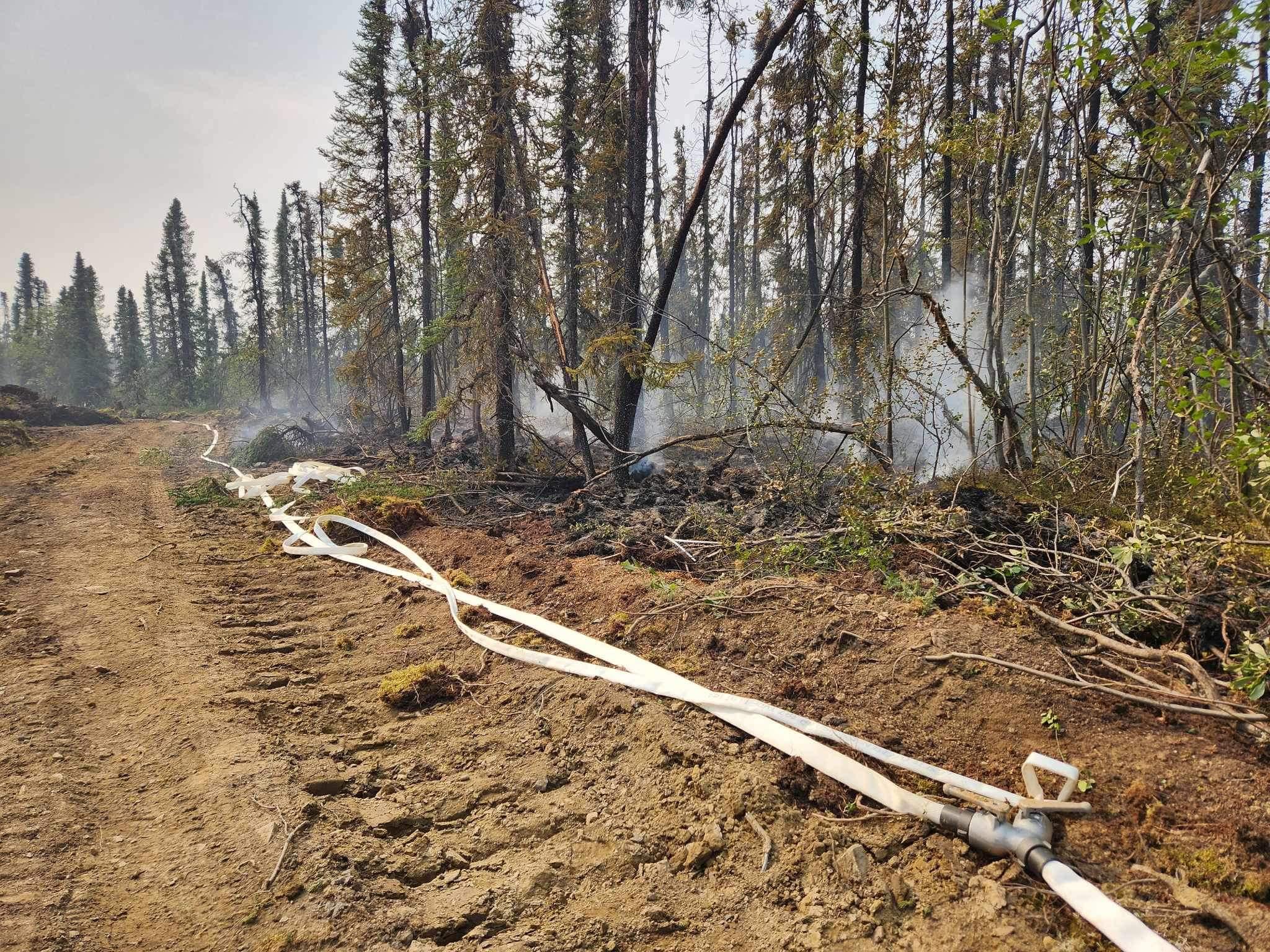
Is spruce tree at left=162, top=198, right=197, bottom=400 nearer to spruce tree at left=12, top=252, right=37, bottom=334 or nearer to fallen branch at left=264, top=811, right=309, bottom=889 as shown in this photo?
spruce tree at left=12, top=252, right=37, bottom=334

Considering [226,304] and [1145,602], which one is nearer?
[1145,602]

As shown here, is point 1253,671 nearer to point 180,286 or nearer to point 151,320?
point 180,286

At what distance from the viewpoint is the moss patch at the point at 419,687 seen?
3.58m

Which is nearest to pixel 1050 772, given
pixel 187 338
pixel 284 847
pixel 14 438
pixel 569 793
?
pixel 569 793

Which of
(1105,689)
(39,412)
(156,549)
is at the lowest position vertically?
(1105,689)

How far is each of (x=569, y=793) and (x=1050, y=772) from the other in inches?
75.2

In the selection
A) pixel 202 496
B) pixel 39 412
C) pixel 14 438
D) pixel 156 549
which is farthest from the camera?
pixel 39 412

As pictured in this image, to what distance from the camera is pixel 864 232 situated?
10.4m

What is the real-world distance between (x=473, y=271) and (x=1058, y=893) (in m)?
9.49

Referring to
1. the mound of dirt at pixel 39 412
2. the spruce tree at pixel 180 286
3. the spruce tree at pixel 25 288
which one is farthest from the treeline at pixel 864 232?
the spruce tree at pixel 25 288

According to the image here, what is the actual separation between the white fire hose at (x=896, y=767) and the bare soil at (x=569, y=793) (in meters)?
0.07

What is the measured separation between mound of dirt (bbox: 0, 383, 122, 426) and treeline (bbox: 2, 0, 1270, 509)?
1455 cm

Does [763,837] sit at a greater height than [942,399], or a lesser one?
lesser

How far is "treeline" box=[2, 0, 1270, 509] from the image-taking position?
365 cm
